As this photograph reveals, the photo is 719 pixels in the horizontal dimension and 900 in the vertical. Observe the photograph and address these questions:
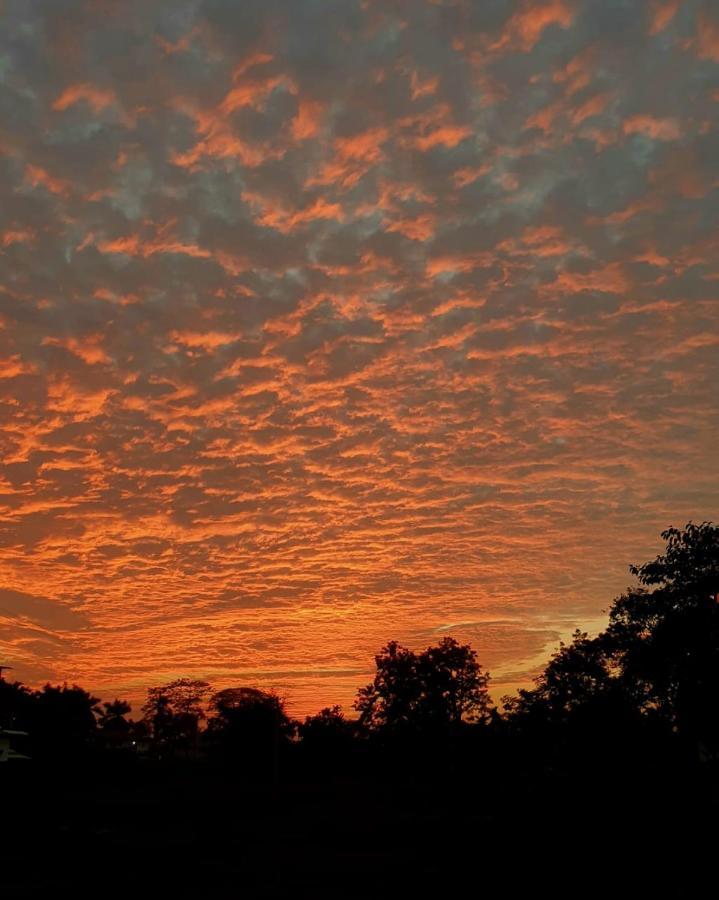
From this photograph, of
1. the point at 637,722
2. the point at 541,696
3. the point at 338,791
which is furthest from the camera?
the point at 338,791

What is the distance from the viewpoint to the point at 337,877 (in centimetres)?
2286

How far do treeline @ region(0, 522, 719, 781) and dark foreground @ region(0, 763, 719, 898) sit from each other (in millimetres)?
3227

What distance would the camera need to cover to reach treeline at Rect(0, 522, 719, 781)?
1228 inches

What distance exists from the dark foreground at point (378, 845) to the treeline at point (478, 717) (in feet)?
10.6

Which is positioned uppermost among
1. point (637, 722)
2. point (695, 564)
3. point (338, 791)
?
point (695, 564)

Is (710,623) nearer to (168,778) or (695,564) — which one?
(695,564)

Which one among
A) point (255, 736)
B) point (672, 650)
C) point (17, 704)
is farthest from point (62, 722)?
point (672, 650)

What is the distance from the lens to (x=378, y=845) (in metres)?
31.8

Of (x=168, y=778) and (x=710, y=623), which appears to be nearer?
(x=710, y=623)

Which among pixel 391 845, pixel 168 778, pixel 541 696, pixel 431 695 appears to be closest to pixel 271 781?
pixel 168 778

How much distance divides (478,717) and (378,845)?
64.2 metres

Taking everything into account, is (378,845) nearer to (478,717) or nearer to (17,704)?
(17,704)

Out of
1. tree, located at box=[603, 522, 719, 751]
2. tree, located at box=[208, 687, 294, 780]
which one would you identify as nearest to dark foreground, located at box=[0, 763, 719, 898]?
tree, located at box=[603, 522, 719, 751]

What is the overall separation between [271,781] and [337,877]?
59641 mm
